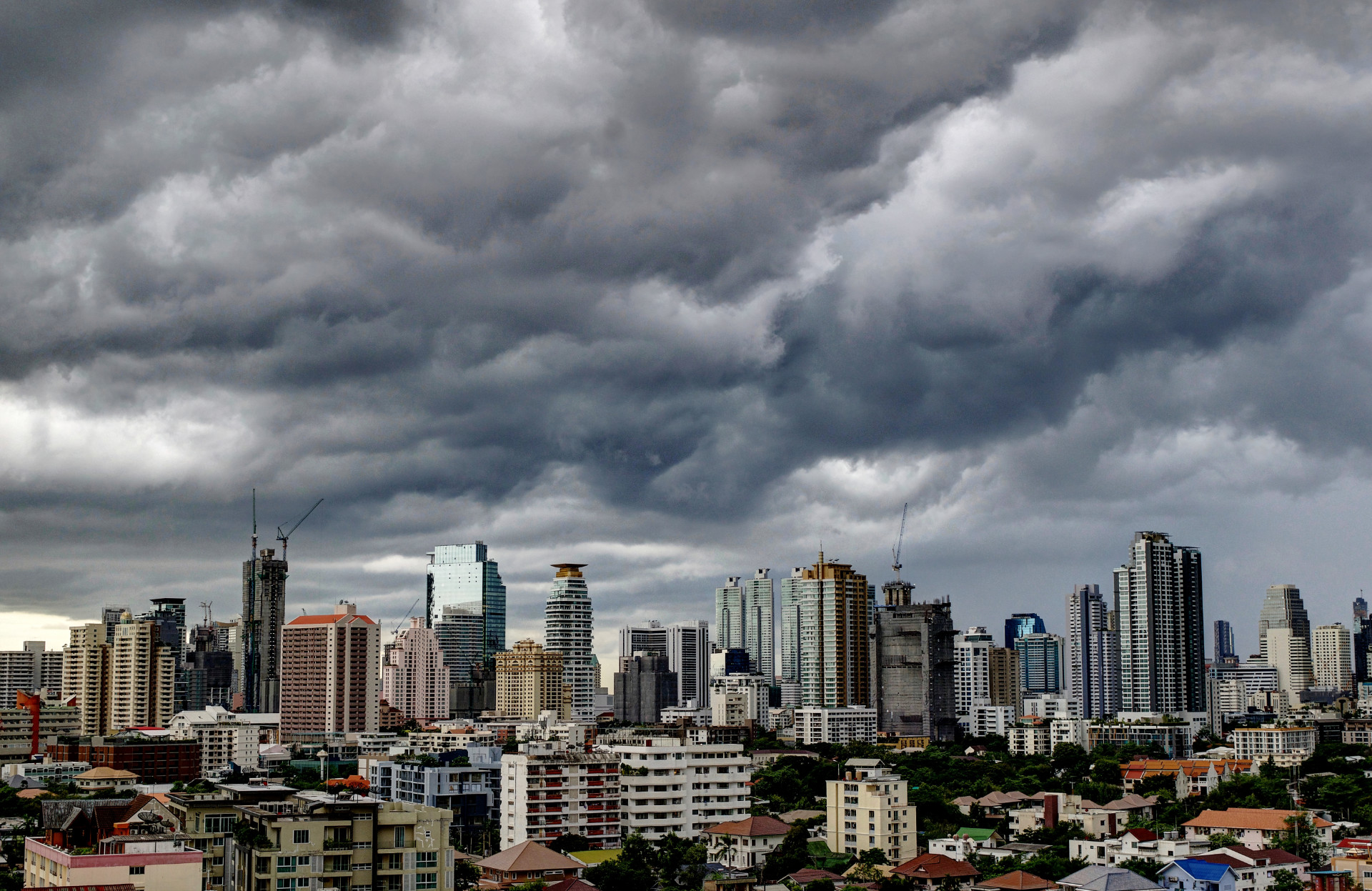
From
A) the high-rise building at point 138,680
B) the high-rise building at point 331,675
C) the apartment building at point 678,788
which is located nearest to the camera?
the apartment building at point 678,788

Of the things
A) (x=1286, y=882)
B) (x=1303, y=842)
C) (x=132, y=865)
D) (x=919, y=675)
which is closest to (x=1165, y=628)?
(x=919, y=675)

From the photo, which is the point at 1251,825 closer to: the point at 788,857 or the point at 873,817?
the point at 873,817

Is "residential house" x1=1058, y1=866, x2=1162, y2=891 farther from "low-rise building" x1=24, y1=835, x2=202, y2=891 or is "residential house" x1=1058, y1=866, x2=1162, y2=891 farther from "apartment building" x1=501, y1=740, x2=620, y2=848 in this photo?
"low-rise building" x1=24, y1=835, x2=202, y2=891

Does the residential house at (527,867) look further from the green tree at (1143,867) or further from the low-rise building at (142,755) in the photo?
the low-rise building at (142,755)

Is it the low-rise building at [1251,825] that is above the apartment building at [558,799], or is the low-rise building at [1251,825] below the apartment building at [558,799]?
below

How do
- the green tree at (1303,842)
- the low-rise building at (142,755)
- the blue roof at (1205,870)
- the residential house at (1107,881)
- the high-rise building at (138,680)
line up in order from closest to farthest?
the residential house at (1107,881)
the blue roof at (1205,870)
the green tree at (1303,842)
the low-rise building at (142,755)
the high-rise building at (138,680)

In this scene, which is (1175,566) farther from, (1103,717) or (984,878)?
(984,878)

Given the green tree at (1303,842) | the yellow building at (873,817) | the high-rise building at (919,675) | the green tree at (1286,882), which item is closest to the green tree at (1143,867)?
the green tree at (1286,882)
